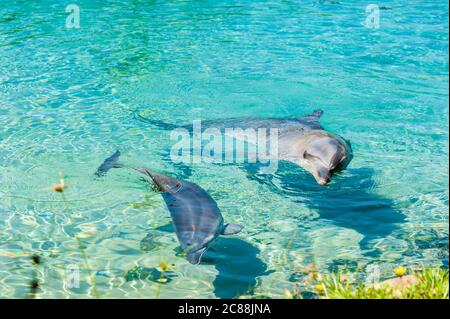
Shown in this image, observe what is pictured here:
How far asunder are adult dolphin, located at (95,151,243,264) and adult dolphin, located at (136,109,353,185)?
3.73 feet

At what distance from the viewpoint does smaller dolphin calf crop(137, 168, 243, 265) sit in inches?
188

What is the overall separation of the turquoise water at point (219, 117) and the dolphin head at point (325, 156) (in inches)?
16.2

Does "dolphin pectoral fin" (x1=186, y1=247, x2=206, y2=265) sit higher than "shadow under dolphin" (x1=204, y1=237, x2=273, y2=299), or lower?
higher

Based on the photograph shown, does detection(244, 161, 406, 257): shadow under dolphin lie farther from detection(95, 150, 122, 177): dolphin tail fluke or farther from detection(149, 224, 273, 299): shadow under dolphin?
detection(95, 150, 122, 177): dolphin tail fluke

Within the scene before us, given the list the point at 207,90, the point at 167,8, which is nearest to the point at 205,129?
the point at 207,90

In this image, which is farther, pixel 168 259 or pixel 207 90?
pixel 207 90

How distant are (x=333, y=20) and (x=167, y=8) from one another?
4586 mm

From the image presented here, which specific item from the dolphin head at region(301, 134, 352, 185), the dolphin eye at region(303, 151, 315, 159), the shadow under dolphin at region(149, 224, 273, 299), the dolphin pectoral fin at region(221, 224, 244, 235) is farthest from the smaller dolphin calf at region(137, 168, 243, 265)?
the dolphin eye at region(303, 151, 315, 159)

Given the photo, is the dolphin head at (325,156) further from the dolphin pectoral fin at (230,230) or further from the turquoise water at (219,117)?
the dolphin pectoral fin at (230,230)

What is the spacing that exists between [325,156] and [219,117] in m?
3.20

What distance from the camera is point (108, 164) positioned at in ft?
22.9

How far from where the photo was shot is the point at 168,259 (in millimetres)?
5180

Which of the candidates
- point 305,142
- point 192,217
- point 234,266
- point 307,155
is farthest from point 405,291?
point 305,142
